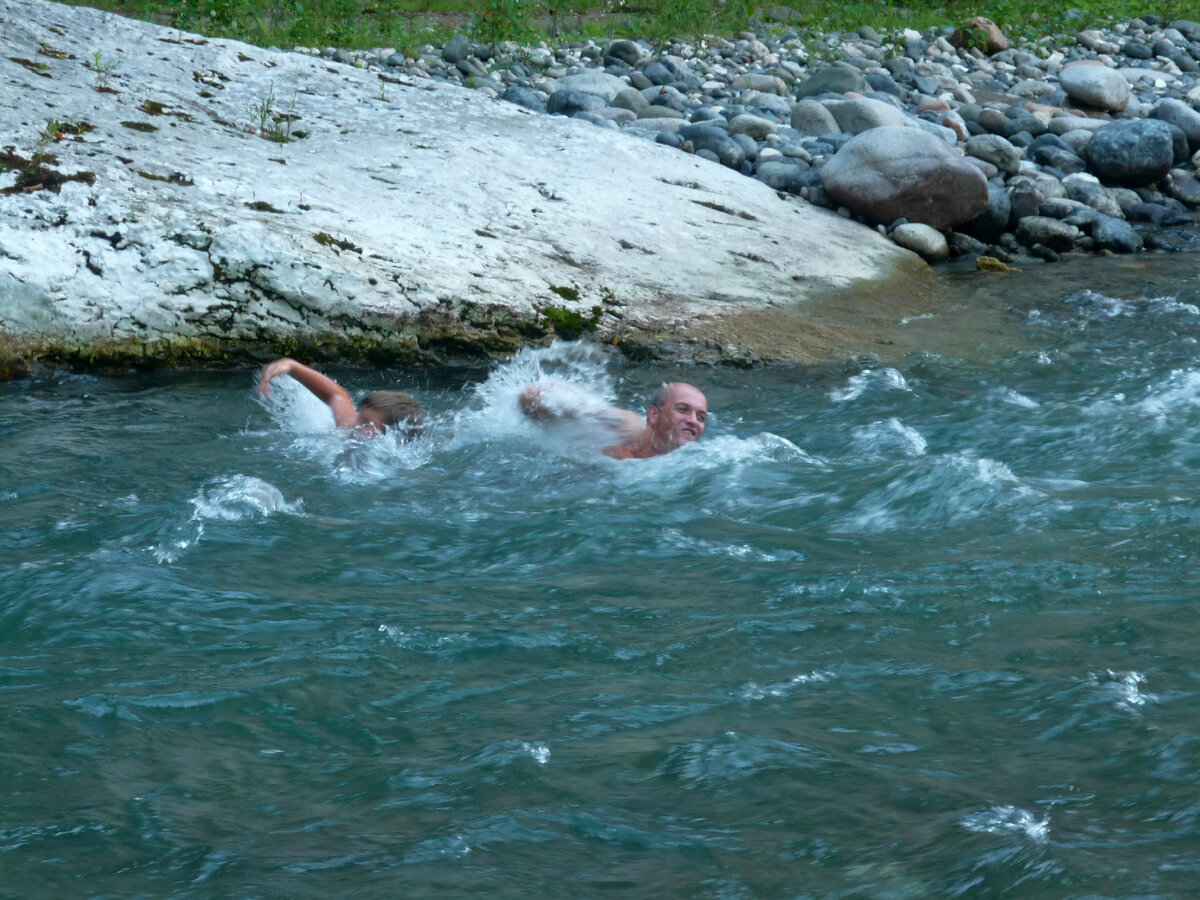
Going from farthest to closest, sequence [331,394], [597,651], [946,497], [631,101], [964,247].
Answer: [631,101] < [964,247] < [331,394] < [946,497] < [597,651]

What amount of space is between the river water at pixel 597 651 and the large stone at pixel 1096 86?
340 inches

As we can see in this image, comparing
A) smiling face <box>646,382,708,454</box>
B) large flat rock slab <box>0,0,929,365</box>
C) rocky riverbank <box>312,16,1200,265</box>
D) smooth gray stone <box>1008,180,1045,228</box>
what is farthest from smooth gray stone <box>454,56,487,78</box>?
smiling face <box>646,382,708,454</box>

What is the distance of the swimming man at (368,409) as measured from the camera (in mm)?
5848

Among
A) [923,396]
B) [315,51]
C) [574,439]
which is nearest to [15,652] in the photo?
[574,439]

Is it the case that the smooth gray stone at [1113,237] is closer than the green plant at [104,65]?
No

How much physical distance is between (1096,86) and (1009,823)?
1317 cm

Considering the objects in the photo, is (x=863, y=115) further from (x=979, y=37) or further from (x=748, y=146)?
(x=979, y=37)

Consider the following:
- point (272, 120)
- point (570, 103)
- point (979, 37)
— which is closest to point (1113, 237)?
point (570, 103)

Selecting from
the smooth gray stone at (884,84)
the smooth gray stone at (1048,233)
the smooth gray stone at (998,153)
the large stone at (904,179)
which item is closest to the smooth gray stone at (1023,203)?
the smooth gray stone at (1048,233)

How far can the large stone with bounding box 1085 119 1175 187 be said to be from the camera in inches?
463

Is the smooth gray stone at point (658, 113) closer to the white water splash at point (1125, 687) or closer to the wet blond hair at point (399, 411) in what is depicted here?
the wet blond hair at point (399, 411)

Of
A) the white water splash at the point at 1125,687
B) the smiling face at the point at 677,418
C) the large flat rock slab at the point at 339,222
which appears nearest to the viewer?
the white water splash at the point at 1125,687

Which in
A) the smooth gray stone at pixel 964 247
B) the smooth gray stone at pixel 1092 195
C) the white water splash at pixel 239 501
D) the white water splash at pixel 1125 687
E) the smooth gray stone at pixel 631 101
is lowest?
the white water splash at pixel 239 501

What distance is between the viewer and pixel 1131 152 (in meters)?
11.8
